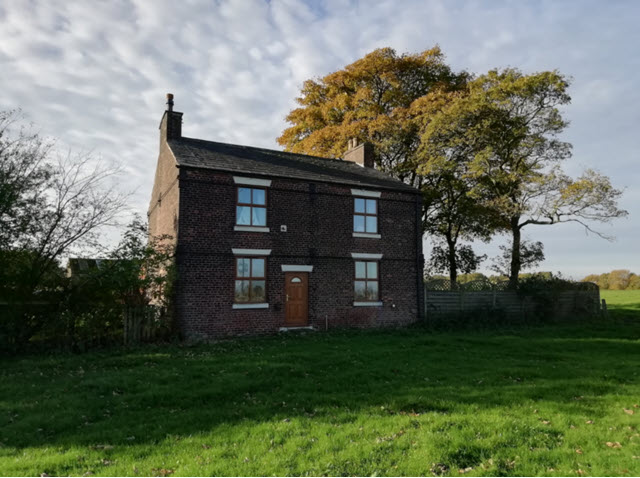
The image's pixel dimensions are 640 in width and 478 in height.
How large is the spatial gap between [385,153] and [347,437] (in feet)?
85.5

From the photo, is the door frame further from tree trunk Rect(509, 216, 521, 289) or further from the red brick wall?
tree trunk Rect(509, 216, 521, 289)

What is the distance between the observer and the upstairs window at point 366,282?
20297mm

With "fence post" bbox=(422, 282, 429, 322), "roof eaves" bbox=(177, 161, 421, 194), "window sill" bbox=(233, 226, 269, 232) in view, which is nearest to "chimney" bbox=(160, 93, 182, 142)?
"roof eaves" bbox=(177, 161, 421, 194)

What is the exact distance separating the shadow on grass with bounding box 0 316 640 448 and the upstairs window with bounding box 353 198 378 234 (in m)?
6.37

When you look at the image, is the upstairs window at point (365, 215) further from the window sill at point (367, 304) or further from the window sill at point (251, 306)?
the window sill at point (251, 306)

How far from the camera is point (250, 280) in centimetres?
1805

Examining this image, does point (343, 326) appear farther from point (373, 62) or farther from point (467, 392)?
point (373, 62)

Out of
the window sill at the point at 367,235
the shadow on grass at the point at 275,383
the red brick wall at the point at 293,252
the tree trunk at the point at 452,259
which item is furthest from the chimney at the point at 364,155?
the shadow on grass at the point at 275,383

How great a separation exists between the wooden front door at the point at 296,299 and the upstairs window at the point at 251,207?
103 inches

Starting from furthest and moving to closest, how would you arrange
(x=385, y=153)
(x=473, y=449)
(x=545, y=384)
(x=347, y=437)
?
(x=385, y=153) → (x=545, y=384) → (x=347, y=437) → (x=473, y=449)

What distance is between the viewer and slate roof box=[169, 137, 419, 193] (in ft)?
59.7

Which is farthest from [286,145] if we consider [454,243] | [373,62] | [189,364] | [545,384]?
[545,384]

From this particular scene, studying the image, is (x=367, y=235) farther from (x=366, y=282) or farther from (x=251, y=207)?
(x=251, y=207)

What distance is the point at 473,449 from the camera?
20.5ft
